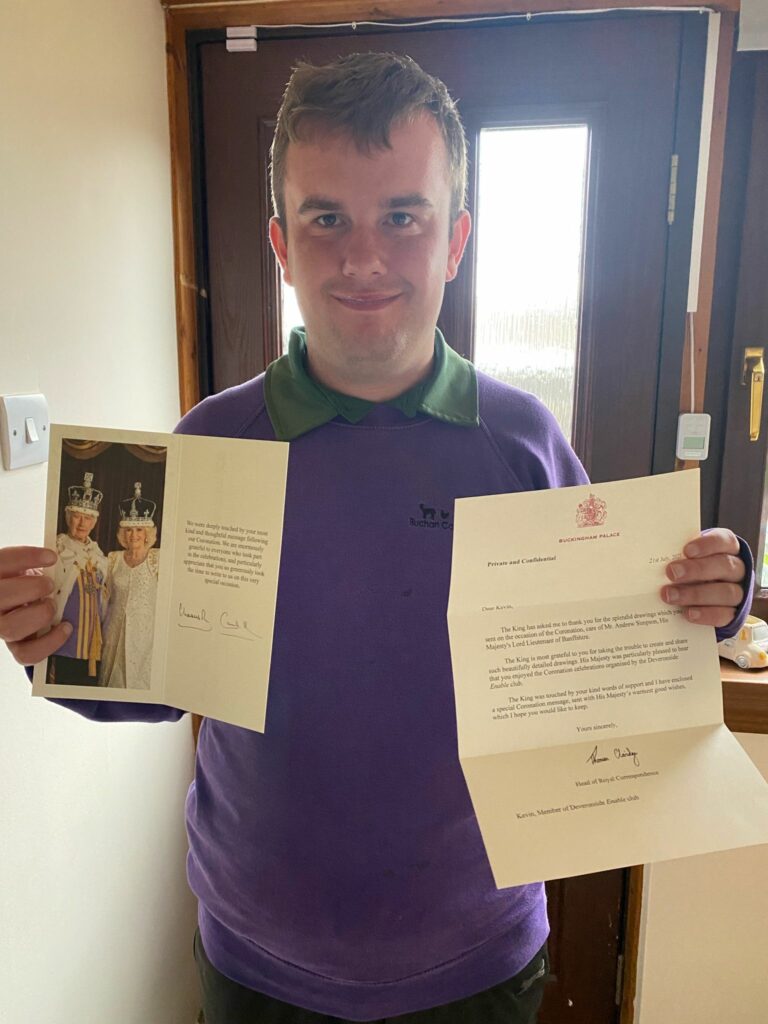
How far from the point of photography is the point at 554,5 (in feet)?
4.10

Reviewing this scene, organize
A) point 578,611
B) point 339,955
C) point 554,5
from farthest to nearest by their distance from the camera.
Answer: point 554,5
point 339,955
point 578,611

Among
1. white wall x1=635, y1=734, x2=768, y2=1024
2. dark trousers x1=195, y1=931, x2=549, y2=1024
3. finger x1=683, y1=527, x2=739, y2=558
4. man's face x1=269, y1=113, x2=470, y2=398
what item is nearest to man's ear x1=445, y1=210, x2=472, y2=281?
man's face x1=269, y1=113, x2=470, y2=398

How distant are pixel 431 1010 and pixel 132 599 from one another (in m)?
0.62

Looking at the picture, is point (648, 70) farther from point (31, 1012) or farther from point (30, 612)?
point (31, 1012)

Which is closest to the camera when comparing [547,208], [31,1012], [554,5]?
[31,1012]

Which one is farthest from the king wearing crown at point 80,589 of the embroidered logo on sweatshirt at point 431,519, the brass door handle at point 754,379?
the brass door handle at point 754,379

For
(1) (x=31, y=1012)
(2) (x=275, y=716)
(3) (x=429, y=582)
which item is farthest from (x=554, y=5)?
(1) (x=31, y=1012)

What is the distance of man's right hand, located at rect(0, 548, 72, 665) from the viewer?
2.33ft

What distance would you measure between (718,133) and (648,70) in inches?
7.0

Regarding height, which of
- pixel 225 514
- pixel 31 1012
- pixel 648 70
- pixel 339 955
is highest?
pixel 648 70

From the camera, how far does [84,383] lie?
1097mm

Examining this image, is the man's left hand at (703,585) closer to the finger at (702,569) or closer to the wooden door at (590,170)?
the finger at (702,569)
